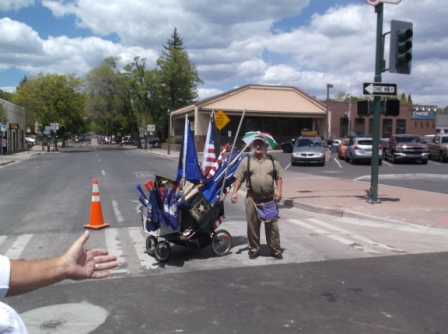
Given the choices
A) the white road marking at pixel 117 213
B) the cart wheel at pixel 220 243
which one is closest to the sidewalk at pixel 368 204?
the cart wheel at pixel 220 243

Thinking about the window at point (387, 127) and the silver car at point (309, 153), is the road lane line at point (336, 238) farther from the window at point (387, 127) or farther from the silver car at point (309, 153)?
the window at point (387, 127)

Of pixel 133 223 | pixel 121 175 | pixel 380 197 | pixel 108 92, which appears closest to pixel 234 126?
pixel 108 92

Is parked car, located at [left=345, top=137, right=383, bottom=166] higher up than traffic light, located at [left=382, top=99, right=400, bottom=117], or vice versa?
traffic light, located at [left=382, top=99, right=400, bottom=117]

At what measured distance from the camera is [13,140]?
4678 centimetres

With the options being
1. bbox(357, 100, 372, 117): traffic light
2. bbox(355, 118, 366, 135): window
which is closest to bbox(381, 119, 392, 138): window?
bbox(355, 118, 366, 135): window

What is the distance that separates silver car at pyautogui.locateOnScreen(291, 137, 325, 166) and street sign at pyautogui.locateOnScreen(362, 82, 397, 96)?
1583cm

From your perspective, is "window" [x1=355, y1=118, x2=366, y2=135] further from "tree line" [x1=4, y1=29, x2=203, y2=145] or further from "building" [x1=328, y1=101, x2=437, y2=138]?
"tree line" [x1=4, y1=29, x2=203, y2=145]

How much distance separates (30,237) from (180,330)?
5286 mm

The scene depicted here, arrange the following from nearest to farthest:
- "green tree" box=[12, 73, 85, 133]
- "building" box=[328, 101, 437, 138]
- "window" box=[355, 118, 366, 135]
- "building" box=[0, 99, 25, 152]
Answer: "building" box=[0, 99, 25, 152] → "green tree" box=[12, 73, 85, 133] → "building" box=[328, 101, 437, 138] → "window" box=[355, 118, 366, 135]

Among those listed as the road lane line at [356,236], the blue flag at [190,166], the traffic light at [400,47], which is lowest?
the road lane line at [356,236]

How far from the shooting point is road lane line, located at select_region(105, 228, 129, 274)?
6420mm

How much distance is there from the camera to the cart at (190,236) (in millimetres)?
6812

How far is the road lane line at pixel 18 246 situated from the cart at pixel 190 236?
2.16 meters

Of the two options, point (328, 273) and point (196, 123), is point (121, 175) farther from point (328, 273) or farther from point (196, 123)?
point (196, 123)
